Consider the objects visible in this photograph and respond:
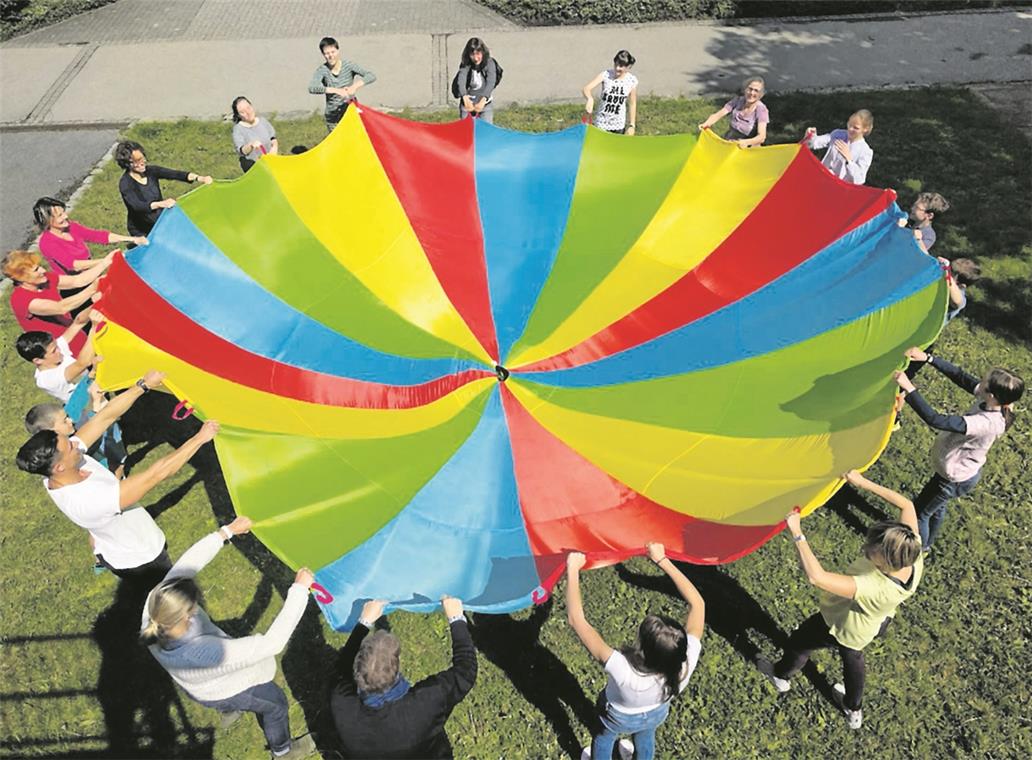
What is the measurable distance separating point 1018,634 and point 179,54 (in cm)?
1314

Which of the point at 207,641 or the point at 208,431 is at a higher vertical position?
the point at 208,431

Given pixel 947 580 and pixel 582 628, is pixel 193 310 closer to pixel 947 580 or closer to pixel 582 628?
pixel 582 628

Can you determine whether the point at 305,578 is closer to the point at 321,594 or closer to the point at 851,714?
the point at 321,594

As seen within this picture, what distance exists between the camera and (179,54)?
12.1m

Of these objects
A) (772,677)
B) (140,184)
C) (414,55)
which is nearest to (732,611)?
(772,677)

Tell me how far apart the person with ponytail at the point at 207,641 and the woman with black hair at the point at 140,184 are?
3.85 m

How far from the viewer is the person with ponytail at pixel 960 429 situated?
450 centimetres

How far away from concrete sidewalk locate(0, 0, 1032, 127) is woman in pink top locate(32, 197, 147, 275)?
5.31 metres

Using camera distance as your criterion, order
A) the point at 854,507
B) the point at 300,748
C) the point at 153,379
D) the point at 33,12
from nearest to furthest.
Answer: the point at 153,379, the point at 300,748, the point at 854,507, the point at 33,12

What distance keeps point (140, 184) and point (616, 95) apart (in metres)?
4.69

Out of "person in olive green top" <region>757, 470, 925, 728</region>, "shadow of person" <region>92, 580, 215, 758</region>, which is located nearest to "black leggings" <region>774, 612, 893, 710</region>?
"person in olive green top" <region>757, 470, 925, 728</region>

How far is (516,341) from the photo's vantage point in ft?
18.1

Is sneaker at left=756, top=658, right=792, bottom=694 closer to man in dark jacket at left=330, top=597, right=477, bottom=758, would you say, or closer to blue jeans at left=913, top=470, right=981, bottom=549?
blue jeans at left=913, top=470, right=981, bottom=549

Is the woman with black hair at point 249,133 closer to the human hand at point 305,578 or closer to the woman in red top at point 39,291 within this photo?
the woman in red top at point 39,291
